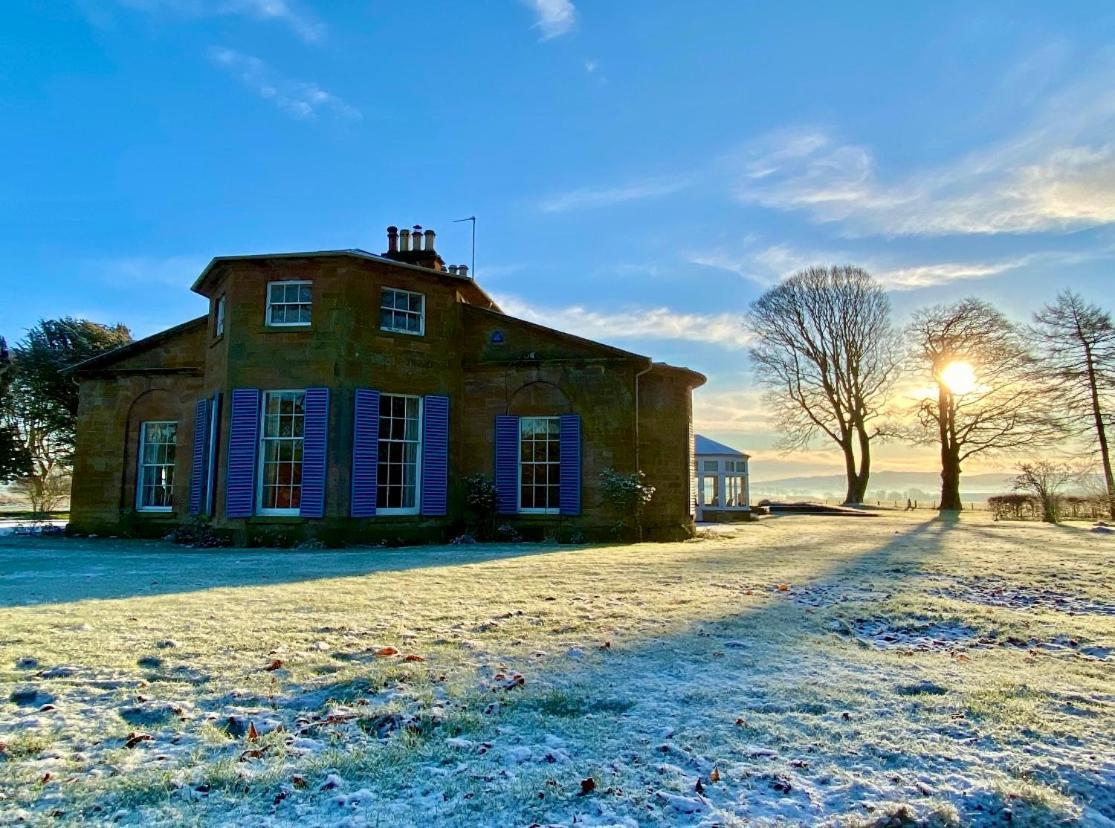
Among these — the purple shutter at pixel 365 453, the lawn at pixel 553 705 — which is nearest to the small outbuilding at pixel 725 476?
the purple shutter at pixel 365 453

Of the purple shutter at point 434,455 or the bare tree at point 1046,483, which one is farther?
the bare tree at point 1046,483

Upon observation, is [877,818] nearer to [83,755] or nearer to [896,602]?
[83,755]

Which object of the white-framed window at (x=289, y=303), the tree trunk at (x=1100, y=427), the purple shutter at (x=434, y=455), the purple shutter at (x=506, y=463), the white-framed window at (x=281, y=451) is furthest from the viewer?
the tree trunk at (x=1100, y=427)

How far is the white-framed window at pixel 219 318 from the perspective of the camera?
46.1 feet

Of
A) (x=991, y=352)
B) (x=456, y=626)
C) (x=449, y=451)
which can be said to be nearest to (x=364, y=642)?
(x=456, y=626)

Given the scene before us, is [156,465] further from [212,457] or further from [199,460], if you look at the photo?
[212,457]

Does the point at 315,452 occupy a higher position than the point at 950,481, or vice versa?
the point at 315,452

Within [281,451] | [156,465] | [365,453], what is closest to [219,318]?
[281,451]

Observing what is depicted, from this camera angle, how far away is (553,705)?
11.6 ft

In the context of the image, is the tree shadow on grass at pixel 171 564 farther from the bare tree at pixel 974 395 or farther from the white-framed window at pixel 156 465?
the bare tree at pixel 974 395

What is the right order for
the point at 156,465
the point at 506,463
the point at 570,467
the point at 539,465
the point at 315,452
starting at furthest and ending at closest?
the point at 156,465, the point at 539,465, the point at 506,463, the point at 570,467, the point at 315,452

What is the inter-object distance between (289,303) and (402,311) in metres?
2.20

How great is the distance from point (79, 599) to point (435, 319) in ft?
29.2

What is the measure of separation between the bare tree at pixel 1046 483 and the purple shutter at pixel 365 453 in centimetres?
2079
